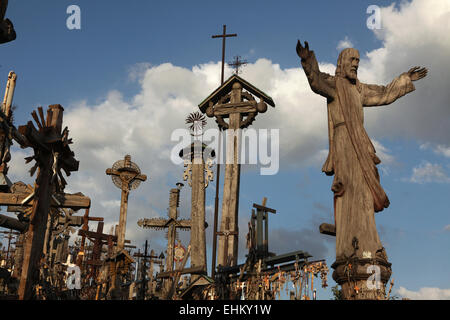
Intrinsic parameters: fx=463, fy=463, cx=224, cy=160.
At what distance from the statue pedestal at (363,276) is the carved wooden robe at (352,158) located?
0.11 m

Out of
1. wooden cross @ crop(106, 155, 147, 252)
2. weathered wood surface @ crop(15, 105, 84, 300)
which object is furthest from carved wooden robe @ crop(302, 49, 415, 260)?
wooden cross @ crop(106, 155, 147, 252)

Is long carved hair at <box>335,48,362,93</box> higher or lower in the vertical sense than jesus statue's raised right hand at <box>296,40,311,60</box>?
higher

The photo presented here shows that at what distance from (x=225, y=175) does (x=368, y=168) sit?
19.8 ft

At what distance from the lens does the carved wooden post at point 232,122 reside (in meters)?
11.9

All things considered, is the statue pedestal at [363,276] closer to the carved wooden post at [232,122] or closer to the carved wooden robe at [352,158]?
the carved wooden robe at [352,158]

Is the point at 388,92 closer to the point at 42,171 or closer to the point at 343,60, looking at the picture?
the point at 343,60

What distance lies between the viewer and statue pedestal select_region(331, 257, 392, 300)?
6.19 metres

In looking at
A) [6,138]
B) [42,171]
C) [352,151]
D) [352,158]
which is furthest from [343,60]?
[6,138]

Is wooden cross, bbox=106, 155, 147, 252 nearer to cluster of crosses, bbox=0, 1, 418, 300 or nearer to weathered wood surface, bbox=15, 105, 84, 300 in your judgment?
cluster of crosses, bbox=0, 1, 418, 300

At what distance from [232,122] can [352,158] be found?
6278mm

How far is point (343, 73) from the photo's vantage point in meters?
7.54

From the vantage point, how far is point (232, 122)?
42.5 ft
